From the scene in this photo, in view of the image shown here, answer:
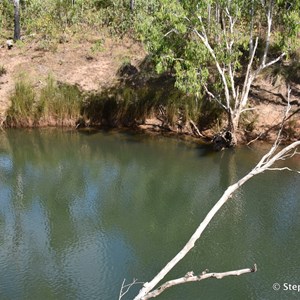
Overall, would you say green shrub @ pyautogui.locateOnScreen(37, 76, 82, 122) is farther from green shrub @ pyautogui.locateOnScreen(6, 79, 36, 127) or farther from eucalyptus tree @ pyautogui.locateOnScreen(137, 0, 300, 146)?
eucalyptus tree @ pyautogui.locateOnScreen(137, 0, 300, 146)

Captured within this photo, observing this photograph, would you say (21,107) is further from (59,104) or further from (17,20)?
(17,20)

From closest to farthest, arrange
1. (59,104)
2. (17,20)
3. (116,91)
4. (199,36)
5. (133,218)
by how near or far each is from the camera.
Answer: (133,218), (199,36), (59,104), (116,91), (17,20)

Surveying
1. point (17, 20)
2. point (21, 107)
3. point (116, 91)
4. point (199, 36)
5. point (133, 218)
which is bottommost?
point (133, 218)

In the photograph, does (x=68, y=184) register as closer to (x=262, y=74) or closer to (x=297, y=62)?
(x=262, y=74)

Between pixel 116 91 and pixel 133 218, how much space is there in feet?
22.9

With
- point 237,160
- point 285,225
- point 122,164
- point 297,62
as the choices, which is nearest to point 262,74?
point 297,62

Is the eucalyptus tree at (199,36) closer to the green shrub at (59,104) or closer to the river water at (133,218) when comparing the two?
the river water at (133,218)

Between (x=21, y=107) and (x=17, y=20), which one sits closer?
(x=21, y=107)

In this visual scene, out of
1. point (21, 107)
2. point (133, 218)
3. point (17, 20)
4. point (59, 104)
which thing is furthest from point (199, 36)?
point (17, 20)

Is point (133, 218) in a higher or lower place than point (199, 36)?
lower

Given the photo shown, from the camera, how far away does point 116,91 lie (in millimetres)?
15539

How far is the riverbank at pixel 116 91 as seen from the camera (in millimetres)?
13789

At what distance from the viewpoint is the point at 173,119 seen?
47.4ft

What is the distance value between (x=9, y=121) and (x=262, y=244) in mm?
9558
